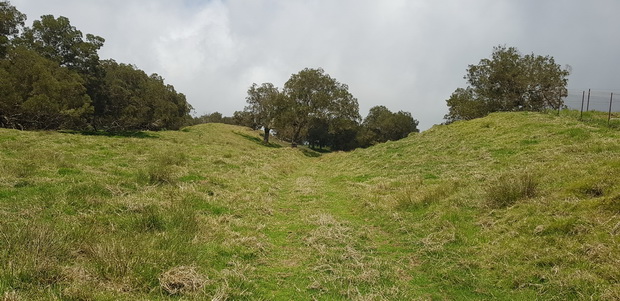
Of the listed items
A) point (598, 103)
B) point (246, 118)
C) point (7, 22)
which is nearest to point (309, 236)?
point (598, 103)

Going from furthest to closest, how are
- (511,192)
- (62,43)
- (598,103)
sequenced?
(62,43)
(598,103)
(511,192)

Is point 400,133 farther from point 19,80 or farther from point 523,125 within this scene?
point 19,80

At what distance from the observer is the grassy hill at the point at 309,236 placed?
5.42 meters

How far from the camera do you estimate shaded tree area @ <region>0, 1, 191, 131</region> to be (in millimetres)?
30938

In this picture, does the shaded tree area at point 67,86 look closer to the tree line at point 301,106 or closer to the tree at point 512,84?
the tree line at point 301,106

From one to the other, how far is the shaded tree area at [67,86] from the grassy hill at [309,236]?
21.4 m

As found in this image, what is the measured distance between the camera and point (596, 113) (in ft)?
87.9

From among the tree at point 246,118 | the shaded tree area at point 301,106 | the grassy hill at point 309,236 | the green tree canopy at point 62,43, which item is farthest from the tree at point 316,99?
the grassy hill at point 309,236

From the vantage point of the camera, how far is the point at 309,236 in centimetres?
927

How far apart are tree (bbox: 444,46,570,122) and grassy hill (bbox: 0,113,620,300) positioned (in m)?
33.6

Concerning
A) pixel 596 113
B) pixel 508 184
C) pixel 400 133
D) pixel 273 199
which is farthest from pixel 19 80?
pixel 400 133

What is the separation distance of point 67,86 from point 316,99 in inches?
1428

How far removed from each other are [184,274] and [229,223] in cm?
412

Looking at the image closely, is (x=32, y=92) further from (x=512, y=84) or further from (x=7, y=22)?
(x=512, y=84)
